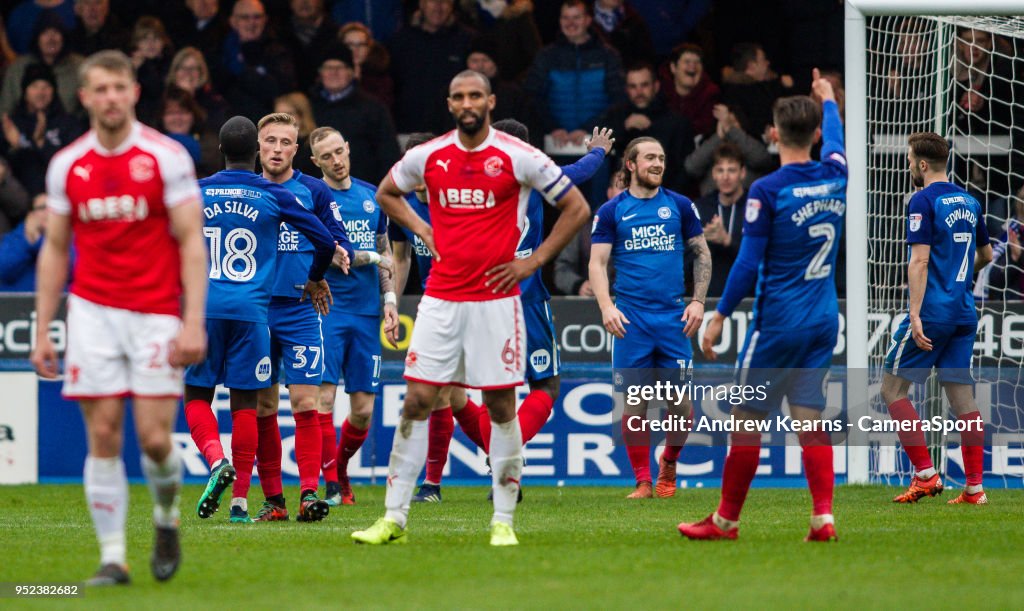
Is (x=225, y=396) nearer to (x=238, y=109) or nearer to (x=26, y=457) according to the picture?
(x=26, y=457)

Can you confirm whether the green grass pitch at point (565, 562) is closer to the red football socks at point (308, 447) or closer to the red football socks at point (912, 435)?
the red football socks at point (308, 447)

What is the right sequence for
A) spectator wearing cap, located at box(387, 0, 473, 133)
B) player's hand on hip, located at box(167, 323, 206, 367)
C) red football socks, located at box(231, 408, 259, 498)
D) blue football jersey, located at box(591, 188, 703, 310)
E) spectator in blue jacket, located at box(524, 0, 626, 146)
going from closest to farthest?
player's hand on hip, located at box(167, 323, 206, 367) → red football socks, located at box(231, 408, 259, 498) → blue football jersey, located at box(591, 188, 703, 310) → spectator in blue jacket, located at box(524, 0, 626, 146) → spectator wearing cap, located at box(387, 0, 473, 133)

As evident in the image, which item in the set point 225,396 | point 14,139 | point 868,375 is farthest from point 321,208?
point 14,139

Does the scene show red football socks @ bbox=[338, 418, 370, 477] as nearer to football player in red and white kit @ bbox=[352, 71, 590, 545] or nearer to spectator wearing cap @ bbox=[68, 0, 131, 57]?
football player in red and white kit @ bbox=[352, 71, 590, 545]

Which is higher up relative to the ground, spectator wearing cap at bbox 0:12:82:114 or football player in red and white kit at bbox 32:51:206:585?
spectator wearing cap at bbox 0:12:82:114

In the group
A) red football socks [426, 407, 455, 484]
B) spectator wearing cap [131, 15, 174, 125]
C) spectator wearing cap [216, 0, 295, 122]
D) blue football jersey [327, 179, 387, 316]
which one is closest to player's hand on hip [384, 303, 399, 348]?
blue football jersey [327, 179, 387, 316]

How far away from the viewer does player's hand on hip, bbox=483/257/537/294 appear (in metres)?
7.20

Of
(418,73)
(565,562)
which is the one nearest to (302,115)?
(418,73)

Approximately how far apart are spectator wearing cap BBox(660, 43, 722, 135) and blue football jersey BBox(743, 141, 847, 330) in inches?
320

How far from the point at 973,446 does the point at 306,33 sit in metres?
9.15

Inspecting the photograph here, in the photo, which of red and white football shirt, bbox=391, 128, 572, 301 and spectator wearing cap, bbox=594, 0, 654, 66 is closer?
red and white football shirt, bbox=391, 128, 572, 301

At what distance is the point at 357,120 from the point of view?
15430 mm

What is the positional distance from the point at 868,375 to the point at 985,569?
6374mm

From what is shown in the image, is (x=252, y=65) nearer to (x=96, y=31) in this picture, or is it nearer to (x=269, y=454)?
(x=96, y=31)
